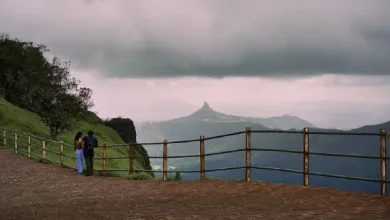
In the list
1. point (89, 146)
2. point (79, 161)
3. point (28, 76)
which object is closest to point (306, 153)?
point (89, 146)

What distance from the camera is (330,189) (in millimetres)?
13461

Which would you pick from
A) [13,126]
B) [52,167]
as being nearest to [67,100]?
[13,126]

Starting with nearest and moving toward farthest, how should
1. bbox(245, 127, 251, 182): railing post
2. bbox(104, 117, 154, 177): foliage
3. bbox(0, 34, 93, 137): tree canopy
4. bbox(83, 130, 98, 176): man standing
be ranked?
bbox(245, 127, 251, 182): railing post, bbox(83, 130, 98, 176): man standing, bbox(0, 34, 93, 137): tree canopy, bbox(104, 117, 154, 177): foliage

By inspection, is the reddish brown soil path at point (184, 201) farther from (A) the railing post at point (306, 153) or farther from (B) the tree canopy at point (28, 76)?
(B) the tree canopy at point (28, 76)

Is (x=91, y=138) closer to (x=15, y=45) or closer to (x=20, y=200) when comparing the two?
(x=20, y=200)

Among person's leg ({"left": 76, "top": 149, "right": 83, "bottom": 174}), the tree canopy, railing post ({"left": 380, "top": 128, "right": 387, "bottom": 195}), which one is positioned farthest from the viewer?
the tree canopy

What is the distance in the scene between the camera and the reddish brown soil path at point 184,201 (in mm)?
10609

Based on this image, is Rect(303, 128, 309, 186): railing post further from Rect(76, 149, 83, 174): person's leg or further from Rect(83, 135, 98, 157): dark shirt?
Rect(76, 149, 83, 174): person's leg

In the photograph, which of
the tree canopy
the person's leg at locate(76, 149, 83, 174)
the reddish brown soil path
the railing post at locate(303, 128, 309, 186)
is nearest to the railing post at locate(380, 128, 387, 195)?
the reddish brown soil path

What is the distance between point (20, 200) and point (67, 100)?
29.7 m

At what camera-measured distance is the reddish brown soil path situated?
34.8 ft

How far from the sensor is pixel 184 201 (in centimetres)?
1257

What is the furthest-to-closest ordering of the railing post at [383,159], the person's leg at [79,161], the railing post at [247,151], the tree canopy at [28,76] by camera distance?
1. the tree canopy at [28,76]
2. the person's leg at [79,161]
3. the railing post at [247,151]
4. the railing post at [383,159]

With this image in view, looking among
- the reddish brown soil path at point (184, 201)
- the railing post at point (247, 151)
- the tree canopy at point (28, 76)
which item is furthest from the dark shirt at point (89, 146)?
the tree canopy at point (28, 76)
